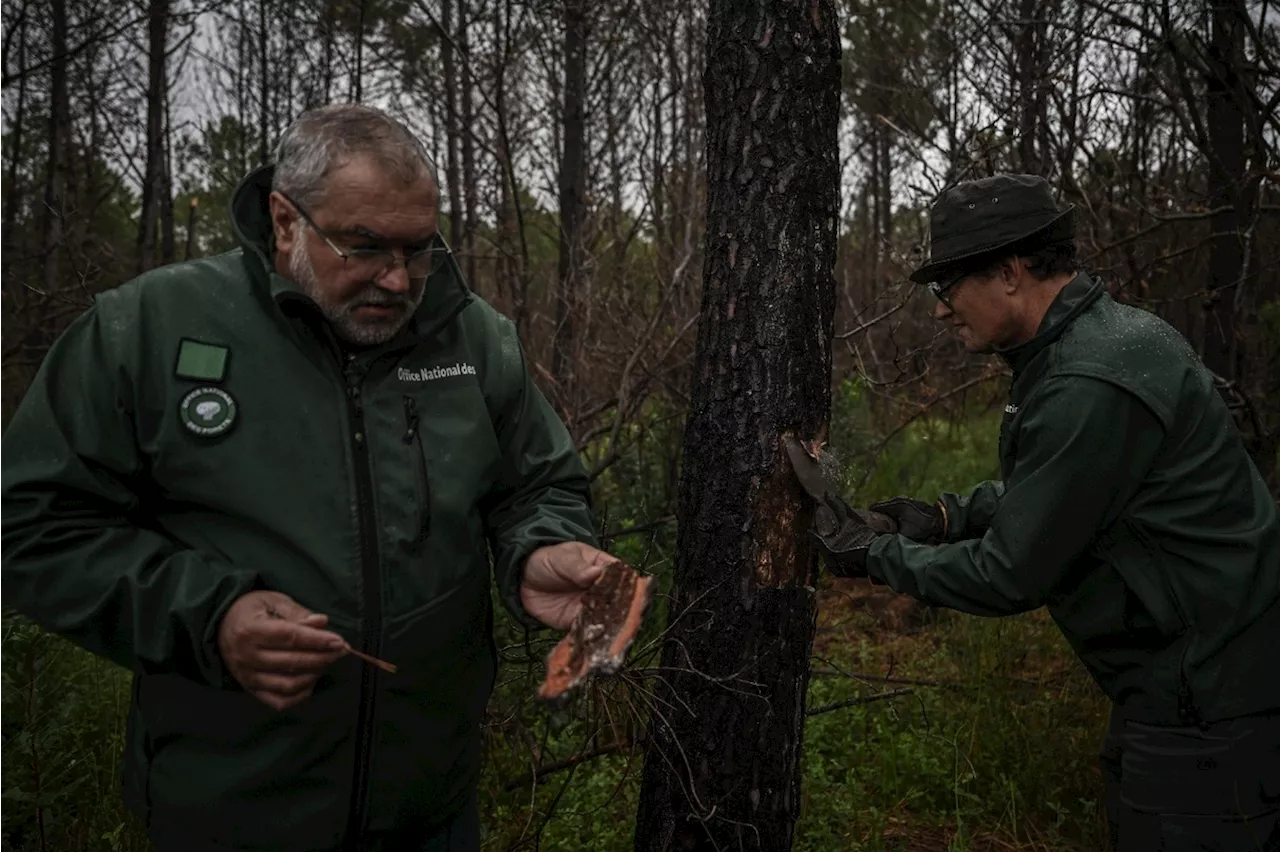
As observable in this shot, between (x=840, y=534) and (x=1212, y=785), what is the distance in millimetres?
1136

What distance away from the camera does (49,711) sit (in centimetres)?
346

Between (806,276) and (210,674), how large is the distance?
1.85m

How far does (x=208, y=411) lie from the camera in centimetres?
178

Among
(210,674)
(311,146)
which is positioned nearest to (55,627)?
(210,674)

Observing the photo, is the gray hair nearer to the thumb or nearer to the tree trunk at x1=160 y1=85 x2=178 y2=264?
the thumb

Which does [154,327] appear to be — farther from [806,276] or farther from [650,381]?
[650,381]

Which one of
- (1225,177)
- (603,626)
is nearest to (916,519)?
(603,626)

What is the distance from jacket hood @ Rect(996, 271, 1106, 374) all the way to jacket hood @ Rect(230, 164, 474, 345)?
64.8 inches

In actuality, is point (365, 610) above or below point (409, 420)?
below

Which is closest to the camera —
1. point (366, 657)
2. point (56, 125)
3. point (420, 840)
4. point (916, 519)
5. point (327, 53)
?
point (366, 657)

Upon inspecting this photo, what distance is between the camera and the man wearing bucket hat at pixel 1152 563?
7.91 feet

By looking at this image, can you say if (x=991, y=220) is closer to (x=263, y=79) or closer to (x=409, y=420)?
(x=409, y=420)

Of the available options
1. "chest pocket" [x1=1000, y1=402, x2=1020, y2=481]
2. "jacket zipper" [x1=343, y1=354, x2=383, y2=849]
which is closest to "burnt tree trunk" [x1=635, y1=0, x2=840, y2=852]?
"chest pocket" [x1=1000, y1=402, x2=1020, y2=481]

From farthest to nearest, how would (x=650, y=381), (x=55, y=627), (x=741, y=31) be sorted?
(x=650, y=381) < (x=741, y=31) < (x=55, y=627)
